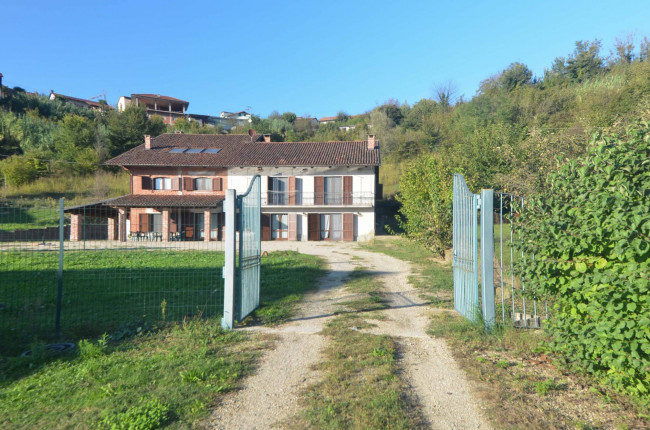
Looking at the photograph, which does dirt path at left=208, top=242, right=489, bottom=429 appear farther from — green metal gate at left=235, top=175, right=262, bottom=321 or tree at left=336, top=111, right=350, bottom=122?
tree at left=336, top=111, right=350, bottom=122

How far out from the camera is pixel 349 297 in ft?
27.8

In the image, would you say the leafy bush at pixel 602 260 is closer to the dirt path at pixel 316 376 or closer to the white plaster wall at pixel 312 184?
the dirt path at pixel 316 376

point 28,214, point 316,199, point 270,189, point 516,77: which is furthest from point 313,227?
point 516,77

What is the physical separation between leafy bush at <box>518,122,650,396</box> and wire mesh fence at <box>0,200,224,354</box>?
494cm

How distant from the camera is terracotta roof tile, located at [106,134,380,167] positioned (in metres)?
29.3

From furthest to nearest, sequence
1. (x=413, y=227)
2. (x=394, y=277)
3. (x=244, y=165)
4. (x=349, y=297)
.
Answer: (x=244, y=165)
(x=413, y=227)
(x=394, y=277)
(x=349, y=297)

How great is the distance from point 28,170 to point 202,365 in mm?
39008

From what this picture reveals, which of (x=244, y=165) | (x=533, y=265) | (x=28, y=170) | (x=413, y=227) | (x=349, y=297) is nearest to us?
(x=533, y=265)

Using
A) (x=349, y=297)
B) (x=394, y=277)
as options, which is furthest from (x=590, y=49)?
(x=349, y=297)

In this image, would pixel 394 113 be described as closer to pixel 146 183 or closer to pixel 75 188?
pixel 146 183

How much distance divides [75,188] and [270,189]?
18.7 metres

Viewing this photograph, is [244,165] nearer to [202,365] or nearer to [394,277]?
[394,277]

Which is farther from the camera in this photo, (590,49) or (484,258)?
(590,49)

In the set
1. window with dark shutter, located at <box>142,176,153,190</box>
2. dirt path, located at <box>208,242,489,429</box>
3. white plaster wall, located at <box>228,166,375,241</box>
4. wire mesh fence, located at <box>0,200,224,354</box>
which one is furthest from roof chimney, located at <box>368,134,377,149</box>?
dirt path, located at <box>208,242,489,429</box>
